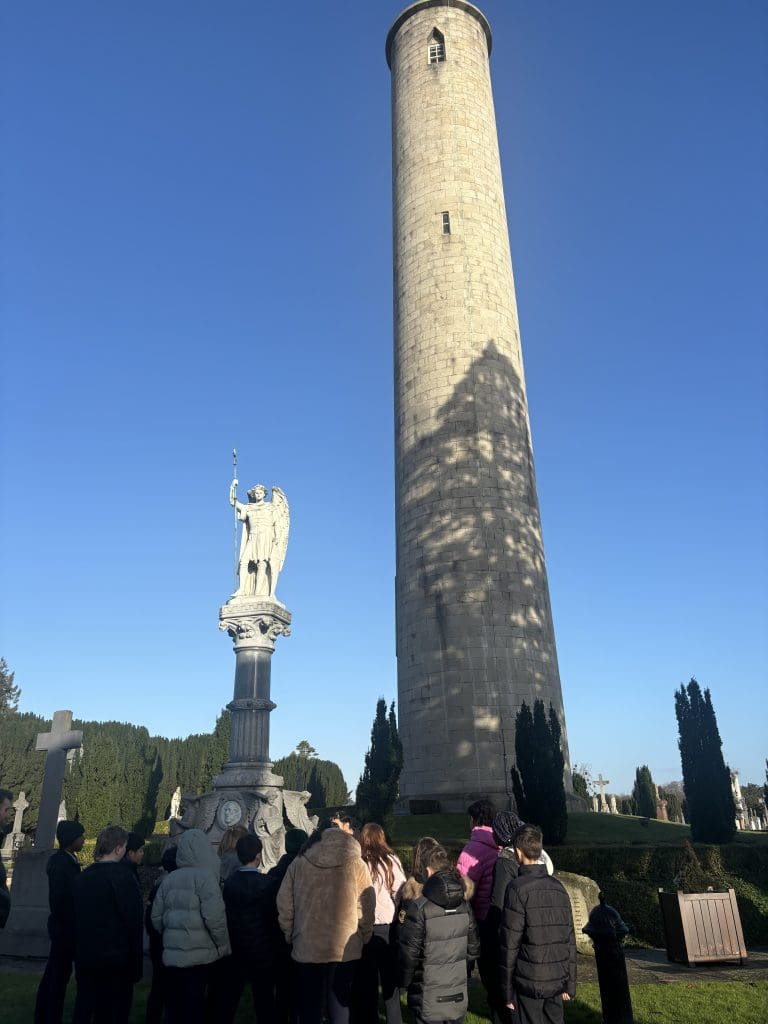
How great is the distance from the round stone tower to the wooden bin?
38.1 ft

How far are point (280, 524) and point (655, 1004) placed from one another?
10245 mm

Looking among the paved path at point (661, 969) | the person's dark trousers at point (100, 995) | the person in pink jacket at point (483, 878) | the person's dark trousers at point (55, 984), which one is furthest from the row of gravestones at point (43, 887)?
the person's dark trousers at point (100, 995)

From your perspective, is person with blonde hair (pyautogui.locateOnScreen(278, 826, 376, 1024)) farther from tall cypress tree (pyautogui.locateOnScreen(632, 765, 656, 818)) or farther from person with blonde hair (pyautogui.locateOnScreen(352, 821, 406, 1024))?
tall cypress tree (pyautogui.locateOnScreen(632, 765, 656, 818))

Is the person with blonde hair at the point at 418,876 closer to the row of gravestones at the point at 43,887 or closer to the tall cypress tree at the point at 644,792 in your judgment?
the row of gravestones at the point at 43,887

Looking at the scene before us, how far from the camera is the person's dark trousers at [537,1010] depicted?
517 centimetres

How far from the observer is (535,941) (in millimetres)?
5168

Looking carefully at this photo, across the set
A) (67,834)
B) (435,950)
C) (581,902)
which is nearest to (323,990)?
(435,950)

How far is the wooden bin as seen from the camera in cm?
940

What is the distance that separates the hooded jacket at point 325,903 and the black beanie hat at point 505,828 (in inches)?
50.4

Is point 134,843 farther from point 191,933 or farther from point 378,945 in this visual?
point 378,945

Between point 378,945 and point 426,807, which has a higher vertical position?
point 426,807

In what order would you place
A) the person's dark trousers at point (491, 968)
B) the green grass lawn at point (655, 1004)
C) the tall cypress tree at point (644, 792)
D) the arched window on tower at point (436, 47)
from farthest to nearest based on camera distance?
1. the tall cypress tree at point (644, 792)
2. the arched window on tower at point (436, 47)
3. the green grass lawn at point (655, 1004)
4. the person's dark trousers at point (491, 968)

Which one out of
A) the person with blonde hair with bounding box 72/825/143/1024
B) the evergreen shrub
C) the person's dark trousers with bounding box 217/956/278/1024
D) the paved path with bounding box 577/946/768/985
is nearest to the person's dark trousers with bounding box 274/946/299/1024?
the person's dark trousers with bounding box 217/956/278/1024

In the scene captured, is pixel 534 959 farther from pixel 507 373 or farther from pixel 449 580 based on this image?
pixel 507 373
